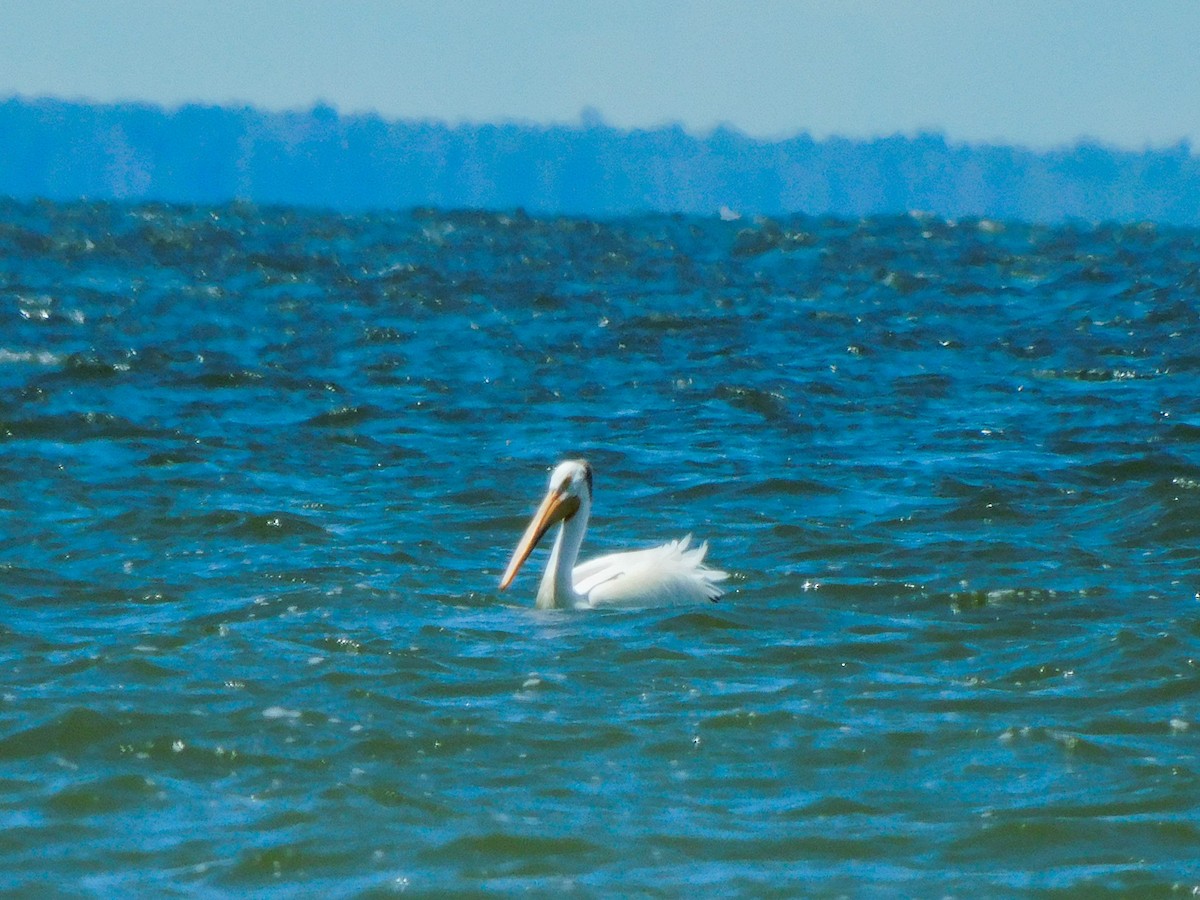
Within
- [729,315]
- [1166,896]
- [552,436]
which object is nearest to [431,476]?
[552,436]

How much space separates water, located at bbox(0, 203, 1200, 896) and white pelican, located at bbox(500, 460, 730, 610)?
156 mm

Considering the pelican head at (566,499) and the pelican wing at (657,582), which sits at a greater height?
the pelican head at (566,499)

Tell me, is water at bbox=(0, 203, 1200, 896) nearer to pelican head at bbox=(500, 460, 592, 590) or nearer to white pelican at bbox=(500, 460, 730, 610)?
white pelican at bbox=(500, 460, 730, 610)

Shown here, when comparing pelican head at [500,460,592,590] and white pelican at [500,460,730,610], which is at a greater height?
pelican head at [500,460,592,590]

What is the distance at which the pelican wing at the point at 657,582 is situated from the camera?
322 inches

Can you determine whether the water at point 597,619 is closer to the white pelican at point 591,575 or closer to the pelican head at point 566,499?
the white pelican at point 591,575

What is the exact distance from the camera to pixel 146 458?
10992 millimetres

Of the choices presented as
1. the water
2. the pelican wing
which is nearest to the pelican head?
the pelican wing

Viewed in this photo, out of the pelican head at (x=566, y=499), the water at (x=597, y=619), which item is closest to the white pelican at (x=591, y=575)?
the pelican head at (x=566, y=499)

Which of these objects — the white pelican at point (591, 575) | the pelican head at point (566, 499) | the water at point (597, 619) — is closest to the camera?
the water at point (597, 619)

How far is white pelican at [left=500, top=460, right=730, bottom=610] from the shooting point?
816 cm

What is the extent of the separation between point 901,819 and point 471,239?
27.3 metres

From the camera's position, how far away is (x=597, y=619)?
26.0 feet

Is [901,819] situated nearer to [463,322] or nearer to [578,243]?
[463,322]
